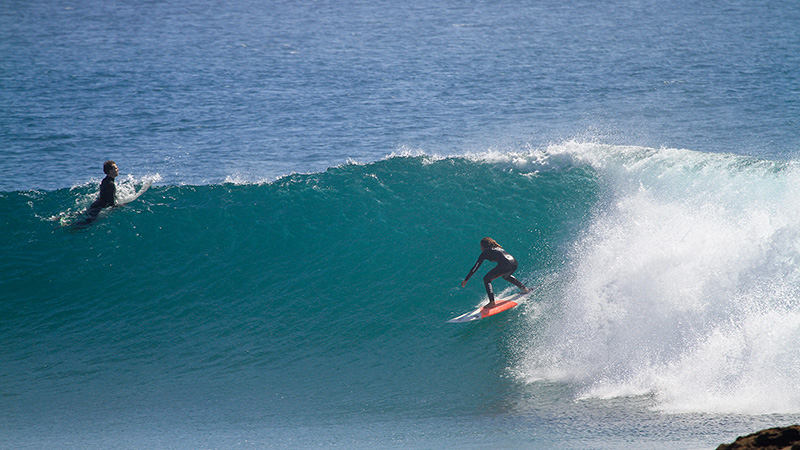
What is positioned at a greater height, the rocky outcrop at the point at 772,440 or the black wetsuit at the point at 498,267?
the black wetsuit at the point at 498,267

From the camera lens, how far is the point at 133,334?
32.3ft

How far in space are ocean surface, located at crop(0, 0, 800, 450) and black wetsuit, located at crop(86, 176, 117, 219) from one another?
0.31 metres

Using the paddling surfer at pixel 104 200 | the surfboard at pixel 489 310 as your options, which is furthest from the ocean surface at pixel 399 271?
the paddling surfer at pixel 104 200

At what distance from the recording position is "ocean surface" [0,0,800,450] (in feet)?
24.4

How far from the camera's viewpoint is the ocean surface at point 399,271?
744cm

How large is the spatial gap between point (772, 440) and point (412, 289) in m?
6.56

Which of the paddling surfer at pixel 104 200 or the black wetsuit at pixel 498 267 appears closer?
the black wetsuit at pixel 498 267

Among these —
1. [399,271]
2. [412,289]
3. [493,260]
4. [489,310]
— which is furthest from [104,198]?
[489,310]

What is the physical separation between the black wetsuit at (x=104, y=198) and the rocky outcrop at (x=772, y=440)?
431 inches

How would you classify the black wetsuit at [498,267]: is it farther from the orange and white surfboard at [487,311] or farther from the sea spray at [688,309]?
the sea spray at [688,309]

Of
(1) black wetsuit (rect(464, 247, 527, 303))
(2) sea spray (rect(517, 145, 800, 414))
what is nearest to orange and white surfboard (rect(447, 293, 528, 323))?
(1) black wetsuit (rect(464, 247, 527, 303))

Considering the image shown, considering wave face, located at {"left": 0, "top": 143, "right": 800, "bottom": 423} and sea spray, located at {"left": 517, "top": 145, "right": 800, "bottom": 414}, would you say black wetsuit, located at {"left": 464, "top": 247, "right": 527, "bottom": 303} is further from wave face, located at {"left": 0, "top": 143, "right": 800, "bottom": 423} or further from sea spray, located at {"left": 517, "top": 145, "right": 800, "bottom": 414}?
sea spray, located at {"left": 517, "top": 145, "right": 800, "bottom": 414}

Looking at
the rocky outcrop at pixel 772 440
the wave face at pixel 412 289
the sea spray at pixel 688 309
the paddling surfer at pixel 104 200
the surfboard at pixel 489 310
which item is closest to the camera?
the rocky outcrop at pixel 772 440

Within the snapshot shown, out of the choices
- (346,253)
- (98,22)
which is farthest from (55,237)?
(98,22)
